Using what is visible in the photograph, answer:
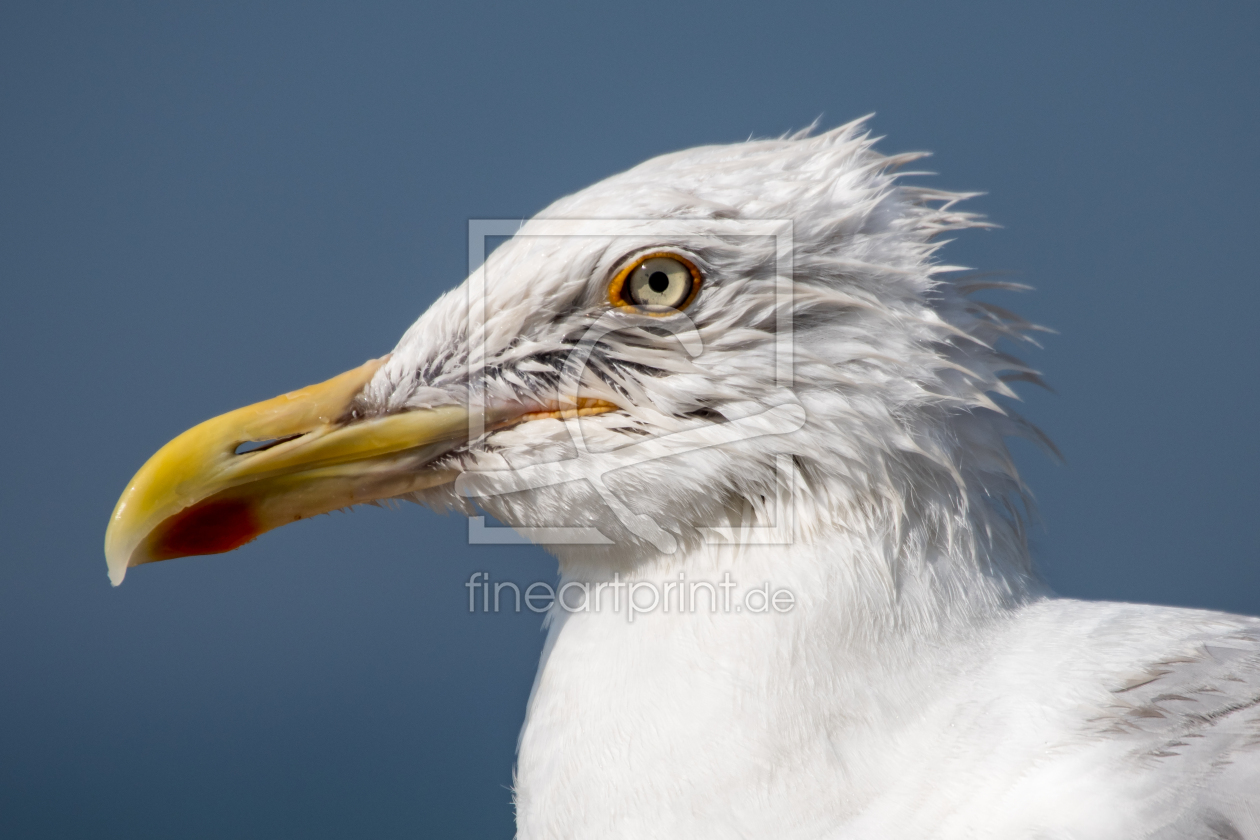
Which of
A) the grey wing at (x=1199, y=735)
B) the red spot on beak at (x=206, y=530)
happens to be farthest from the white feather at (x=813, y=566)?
the red spot on beak at (x=206, y=530)

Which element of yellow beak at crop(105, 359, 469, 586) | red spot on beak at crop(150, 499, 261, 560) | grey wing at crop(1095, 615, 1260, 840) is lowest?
grey wing at crop(1095, 615, 1260, 840)

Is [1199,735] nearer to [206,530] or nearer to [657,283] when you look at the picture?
[657,283]

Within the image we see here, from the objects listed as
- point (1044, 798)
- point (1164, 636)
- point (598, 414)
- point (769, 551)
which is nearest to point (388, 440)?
point (598, 414)

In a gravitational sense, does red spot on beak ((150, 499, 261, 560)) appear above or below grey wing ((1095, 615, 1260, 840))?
above
